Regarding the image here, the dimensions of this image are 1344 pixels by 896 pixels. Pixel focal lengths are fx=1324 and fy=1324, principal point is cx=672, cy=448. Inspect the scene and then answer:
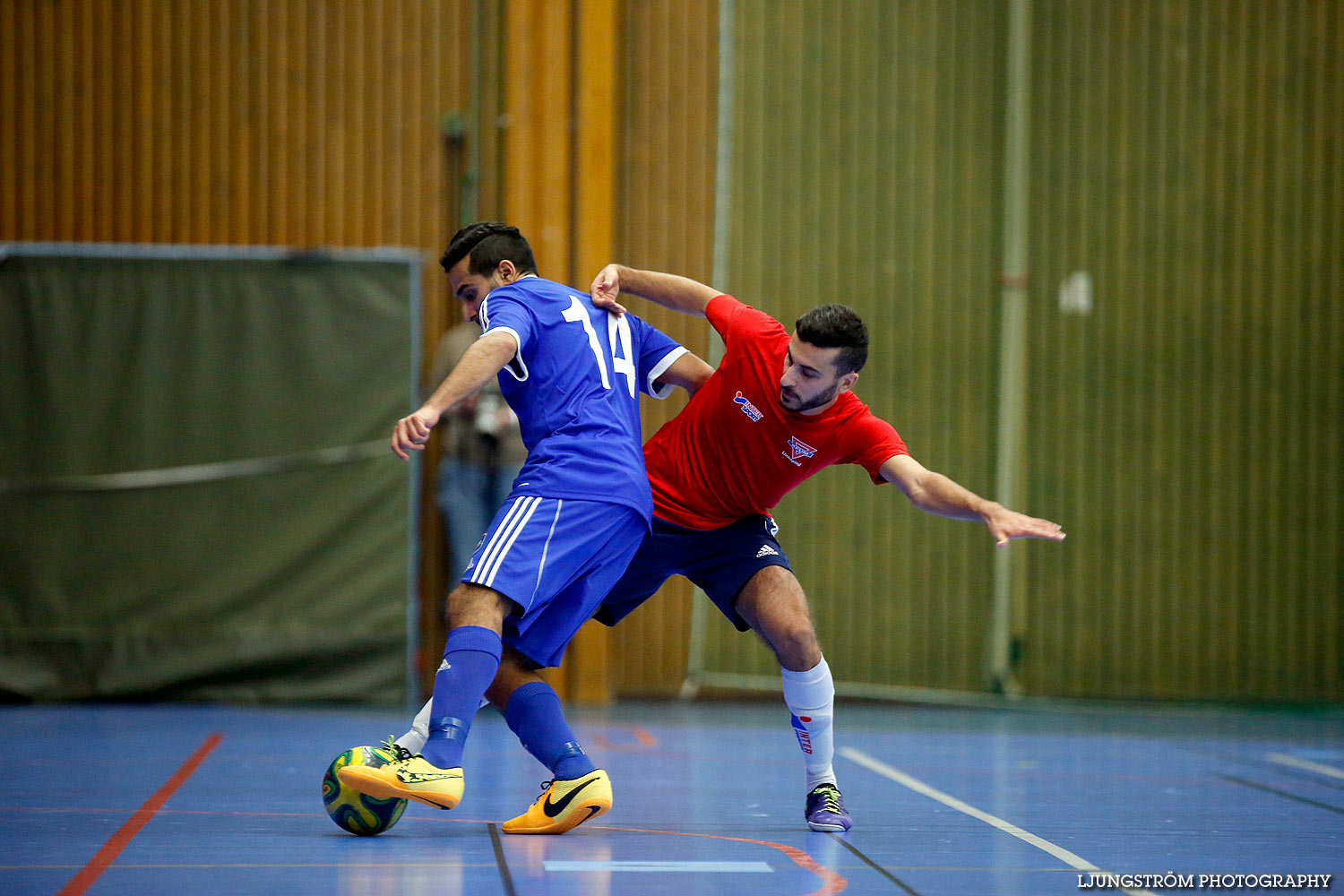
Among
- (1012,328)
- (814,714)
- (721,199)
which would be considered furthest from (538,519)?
(1012,328)

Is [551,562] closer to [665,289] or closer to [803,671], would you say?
[803,671]

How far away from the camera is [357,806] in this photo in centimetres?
398

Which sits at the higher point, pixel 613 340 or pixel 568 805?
pixel 613 340

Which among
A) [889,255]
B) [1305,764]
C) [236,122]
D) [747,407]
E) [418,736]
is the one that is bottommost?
[1305,764]

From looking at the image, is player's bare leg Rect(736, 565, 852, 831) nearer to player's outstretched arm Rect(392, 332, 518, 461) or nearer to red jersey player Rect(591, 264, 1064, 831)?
red jersey player Rect(591, 264, 1064, 831)

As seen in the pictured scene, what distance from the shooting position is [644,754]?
6.26 meters

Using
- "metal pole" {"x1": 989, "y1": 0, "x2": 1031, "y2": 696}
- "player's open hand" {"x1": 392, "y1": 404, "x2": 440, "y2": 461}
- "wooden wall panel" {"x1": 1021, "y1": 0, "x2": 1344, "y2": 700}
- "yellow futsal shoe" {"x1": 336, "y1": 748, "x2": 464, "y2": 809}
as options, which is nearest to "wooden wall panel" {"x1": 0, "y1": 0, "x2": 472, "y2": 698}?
A: "metal pole" {"x1": 989, "y1": 0, "x2": 1031, "y2": 696}

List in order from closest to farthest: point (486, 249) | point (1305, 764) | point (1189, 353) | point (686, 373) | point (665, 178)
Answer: point (486, 249) → point (686, 373) → point (1305, 764) → point (665, 178) → point (1189, 353)

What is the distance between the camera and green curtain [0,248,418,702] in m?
8.11

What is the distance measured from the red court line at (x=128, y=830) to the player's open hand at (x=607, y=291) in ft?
7.20

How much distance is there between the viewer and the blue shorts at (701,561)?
4441 millimetres

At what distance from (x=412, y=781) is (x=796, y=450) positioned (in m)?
1.61

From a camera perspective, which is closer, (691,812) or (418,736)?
(418,736)

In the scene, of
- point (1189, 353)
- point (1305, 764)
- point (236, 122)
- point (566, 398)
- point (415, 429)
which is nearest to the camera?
point (415, 429)
